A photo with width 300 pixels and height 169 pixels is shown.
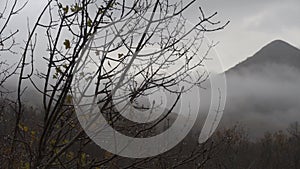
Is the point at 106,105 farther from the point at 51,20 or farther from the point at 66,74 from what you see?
the point at 51,20

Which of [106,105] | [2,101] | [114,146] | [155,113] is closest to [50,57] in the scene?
[106,105]

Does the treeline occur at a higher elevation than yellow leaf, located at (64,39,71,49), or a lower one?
lower

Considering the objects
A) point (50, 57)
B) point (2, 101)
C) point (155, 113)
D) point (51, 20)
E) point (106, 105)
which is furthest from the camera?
point (2, 101)

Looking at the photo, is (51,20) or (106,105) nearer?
(106,105)

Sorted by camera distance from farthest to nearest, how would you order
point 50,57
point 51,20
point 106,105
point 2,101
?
point 2,101 → point 51,20 → point 50,57 → point 106,105

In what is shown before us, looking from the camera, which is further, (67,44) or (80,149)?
(67,44)

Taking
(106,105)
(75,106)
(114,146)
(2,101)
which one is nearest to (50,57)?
(75,106)

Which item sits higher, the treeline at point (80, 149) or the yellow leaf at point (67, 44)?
the yellow leaf at point (67, 44)

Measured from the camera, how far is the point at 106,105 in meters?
2.46

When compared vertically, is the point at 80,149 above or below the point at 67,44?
below

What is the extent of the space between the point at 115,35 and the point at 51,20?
533 millimetres

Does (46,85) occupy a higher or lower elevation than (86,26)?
lower

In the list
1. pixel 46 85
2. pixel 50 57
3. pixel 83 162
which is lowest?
pixel 83 162

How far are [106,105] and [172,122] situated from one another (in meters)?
1.45
